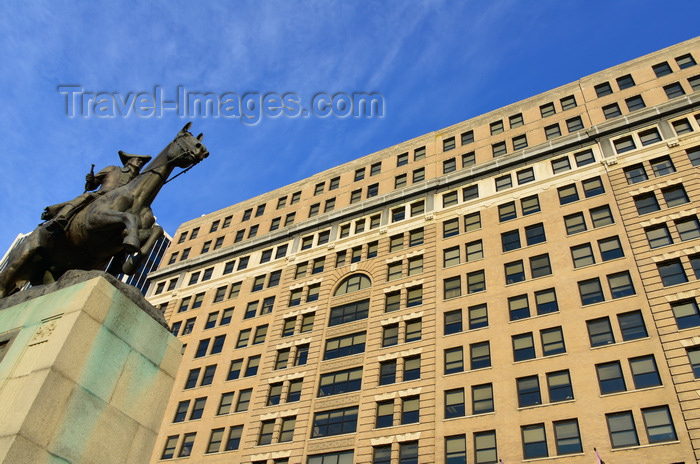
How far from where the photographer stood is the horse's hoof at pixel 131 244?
1212 centimetres

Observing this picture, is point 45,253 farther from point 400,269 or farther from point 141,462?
point 400,269

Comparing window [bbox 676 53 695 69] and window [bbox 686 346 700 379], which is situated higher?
window [bbox 676 53 695 69]

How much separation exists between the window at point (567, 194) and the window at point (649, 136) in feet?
23.1

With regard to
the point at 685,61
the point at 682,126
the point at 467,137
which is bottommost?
the point at 682,126

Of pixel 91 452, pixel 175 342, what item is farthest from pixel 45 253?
pixel 91 452

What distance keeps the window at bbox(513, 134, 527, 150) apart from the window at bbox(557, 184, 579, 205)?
7.83 meters

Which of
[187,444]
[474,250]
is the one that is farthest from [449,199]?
[187,444]

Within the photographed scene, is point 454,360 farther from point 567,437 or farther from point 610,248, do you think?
point 610,248

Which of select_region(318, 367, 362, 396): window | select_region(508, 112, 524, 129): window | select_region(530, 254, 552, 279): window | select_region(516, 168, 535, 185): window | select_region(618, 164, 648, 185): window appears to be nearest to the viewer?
select_region(530, 254, 552, 279): window

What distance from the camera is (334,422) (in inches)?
1826

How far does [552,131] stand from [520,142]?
121 inches

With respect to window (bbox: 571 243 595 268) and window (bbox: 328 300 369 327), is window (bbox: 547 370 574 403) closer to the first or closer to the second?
window (bbox: 571 243 595 268)

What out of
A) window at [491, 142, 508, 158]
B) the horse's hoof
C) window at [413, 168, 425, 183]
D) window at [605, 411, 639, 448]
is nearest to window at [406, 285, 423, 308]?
window at [413, 168, 425, 183]

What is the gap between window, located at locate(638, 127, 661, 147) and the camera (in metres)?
50.4
